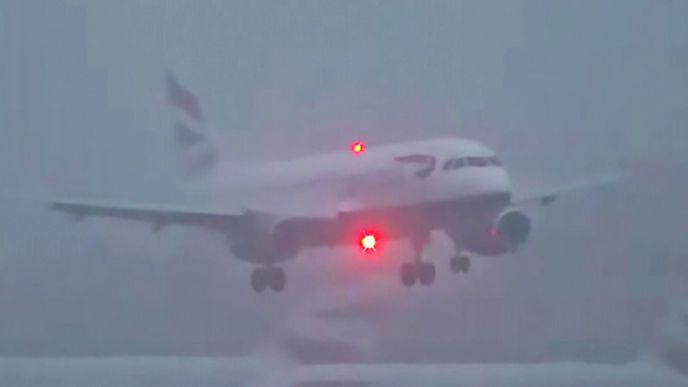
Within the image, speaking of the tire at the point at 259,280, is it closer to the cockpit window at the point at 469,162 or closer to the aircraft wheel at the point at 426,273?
the aircraft wheel at the point at 426,273

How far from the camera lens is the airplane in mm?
3217

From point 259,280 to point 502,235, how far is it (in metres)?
0.77

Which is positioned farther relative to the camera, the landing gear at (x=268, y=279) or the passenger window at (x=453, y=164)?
the landing gear at (x=268, y=279)

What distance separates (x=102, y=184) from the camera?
3.27m

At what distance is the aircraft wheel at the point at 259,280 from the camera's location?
328cm

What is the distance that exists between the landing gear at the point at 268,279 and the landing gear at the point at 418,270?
38 centimetres

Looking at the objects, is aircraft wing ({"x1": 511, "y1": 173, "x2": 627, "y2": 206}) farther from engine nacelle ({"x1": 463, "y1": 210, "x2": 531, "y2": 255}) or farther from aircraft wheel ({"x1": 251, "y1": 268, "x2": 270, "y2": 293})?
aircraft wheel ({"x1": 251, "y1": 268, "x2": 270, "y2": 293})

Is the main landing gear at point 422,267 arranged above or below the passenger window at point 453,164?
below

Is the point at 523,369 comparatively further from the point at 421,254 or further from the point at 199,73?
the point at 199,73

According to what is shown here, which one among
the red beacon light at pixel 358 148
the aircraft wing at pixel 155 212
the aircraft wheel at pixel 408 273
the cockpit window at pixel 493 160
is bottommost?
the aircraft wheel at pixel 408 273

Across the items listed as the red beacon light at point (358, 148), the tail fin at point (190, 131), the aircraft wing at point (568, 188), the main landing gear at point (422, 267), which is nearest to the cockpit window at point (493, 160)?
the aircraft wing at point (568, 188)

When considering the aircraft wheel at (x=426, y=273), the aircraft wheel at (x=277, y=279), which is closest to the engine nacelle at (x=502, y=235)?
the aircraft wheel at (x=426, y=273)

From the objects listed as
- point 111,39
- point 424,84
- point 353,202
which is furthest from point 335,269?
point 111,39

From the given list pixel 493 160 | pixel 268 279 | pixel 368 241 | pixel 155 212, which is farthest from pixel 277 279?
pixel 493 160
